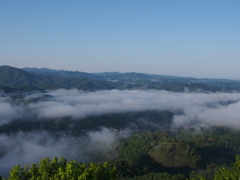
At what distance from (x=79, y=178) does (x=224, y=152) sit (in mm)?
197255

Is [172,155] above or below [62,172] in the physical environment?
below

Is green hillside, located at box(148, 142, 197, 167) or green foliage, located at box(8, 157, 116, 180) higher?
green foliage, located at box(8, 157, 116, 180)

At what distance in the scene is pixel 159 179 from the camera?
124 meters

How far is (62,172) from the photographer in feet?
100

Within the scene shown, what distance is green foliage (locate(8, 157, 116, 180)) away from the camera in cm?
3050

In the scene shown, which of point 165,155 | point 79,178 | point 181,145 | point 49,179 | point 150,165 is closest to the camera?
point 79,178

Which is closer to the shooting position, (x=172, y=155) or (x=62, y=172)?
(x=62, y=172)

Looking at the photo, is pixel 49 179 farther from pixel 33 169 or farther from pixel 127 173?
pixel 127 173

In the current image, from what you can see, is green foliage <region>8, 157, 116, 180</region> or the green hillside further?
the green hillside

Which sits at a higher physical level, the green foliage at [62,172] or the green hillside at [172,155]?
the green foliage at [62,172]

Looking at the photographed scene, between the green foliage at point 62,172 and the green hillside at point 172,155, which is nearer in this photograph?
the green foliage at point 62,172

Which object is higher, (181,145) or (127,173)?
(181,145)

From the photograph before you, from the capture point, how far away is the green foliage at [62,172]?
100ft

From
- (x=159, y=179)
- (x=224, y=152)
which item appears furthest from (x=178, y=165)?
(x=224, y=152)
